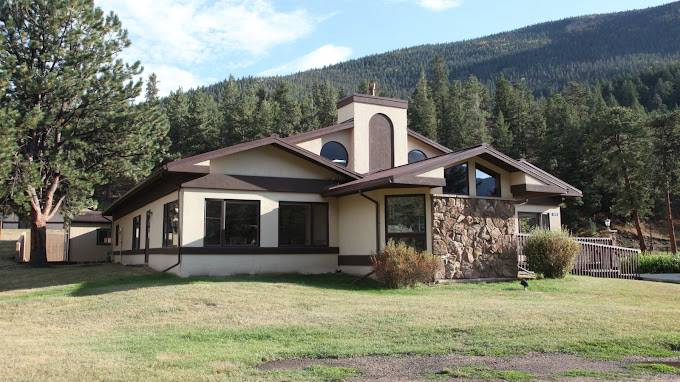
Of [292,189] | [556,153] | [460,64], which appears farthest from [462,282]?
[460,64]

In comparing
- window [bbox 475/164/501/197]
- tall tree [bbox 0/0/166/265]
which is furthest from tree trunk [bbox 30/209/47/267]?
window [bbox 475/164/501/197]

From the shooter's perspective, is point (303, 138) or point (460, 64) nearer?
point (303, 138)

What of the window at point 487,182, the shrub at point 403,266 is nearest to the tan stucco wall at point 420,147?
the window at point 487,182

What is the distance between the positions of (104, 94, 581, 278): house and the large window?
28mm

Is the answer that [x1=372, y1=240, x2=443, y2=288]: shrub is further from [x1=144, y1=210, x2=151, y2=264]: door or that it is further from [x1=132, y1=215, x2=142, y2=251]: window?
[x1=132, y1=215, x2=142, y2=251]: window

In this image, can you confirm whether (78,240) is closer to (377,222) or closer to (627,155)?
(377,222)

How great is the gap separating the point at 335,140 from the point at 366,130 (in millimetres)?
1182

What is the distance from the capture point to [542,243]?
1641cm

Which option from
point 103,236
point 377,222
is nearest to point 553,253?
point 377,222

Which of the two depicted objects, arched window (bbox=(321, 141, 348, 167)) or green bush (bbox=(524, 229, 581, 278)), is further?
arched window (bbox=(321, 141, 348, 167))

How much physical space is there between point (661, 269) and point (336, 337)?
56.9ft

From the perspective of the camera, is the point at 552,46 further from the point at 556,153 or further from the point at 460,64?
the point at 556,153

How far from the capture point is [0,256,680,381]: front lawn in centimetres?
734

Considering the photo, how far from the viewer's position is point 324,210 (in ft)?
58.9
